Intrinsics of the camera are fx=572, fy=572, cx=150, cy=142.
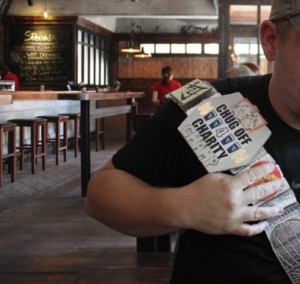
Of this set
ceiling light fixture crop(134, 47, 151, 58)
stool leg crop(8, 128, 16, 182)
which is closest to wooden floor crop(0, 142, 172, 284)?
stool leg crop(8, 128, 16, 182)

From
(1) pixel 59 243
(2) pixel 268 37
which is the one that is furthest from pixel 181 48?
(2) pixel 268 37

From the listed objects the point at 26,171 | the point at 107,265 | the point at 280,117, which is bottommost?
the point at 26,171

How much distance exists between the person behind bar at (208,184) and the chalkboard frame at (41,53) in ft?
37.3

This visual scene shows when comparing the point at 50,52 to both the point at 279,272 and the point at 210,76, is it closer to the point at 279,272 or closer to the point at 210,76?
the point at 210,76

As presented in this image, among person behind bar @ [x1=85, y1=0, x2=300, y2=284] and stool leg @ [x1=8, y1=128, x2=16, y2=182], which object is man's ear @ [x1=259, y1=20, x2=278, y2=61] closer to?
person behind bar @ [x1=85, y1=0, x2=300, y2=284]

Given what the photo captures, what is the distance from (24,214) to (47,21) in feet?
25.5

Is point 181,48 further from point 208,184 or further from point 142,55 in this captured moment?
point 208,184

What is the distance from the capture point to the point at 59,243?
12.8 feet

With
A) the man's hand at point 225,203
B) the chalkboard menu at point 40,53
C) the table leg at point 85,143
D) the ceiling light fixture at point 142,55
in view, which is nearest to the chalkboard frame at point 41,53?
the chalkboard menu at point 40,53

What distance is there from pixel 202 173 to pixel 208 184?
13 cm

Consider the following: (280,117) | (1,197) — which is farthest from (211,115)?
(1,197)

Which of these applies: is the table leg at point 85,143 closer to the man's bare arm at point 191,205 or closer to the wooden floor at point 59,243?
the wooden floor at point 59,243

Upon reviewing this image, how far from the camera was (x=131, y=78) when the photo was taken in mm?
15070

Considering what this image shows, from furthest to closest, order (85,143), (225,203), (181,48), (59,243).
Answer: (181,48) → (85,143) → (59,243) → (225,203)
